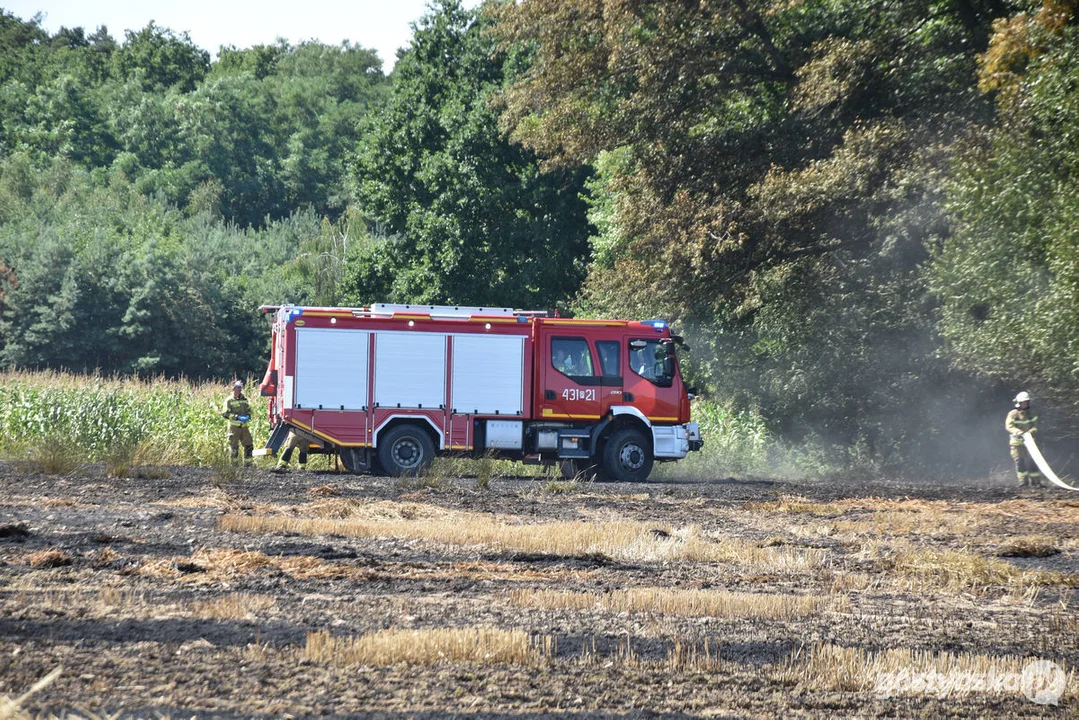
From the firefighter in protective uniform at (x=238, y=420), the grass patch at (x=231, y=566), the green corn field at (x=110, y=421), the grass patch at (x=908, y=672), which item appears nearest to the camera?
the grass patch at (x=908, y=672)

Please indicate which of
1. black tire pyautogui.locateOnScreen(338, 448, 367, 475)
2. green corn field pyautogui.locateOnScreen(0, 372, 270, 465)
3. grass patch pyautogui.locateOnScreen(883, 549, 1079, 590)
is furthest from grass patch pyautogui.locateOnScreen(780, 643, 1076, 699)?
green corn field pyautogui.locateOnScreen(0, 372, 270, 465)

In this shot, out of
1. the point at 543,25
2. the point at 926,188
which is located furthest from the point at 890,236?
the point at 543,25

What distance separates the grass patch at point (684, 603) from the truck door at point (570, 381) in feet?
44.1

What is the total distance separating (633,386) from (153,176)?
207ft

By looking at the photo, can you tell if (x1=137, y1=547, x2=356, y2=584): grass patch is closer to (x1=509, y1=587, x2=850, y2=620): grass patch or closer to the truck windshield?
(x1=509, y1=587, x2=850, y2=620): grass patch

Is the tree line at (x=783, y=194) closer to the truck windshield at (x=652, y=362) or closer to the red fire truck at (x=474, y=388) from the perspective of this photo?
the truck windshield at (x=652, y=362)

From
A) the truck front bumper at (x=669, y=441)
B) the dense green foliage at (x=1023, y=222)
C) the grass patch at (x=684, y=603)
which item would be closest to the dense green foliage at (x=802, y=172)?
the dense green foliage at (x=1023, y=222)

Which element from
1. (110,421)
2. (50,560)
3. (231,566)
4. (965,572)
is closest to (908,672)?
(965,572)

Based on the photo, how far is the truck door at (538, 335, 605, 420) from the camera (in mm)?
23203

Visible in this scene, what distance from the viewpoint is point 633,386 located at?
76.5 feet

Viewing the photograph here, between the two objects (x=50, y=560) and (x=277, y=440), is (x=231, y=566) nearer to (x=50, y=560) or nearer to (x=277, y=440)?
(x=50, y=560)

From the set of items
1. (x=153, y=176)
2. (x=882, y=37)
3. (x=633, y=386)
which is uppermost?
(x=153, y=176)

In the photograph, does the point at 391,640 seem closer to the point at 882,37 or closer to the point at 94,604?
the point at 94,604

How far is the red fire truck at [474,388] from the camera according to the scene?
2256cm
